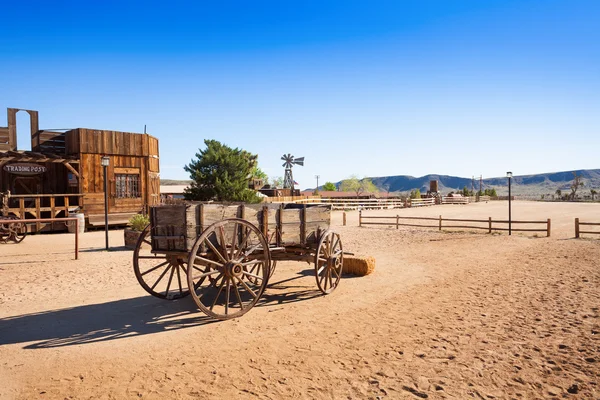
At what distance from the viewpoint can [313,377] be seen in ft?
14.1

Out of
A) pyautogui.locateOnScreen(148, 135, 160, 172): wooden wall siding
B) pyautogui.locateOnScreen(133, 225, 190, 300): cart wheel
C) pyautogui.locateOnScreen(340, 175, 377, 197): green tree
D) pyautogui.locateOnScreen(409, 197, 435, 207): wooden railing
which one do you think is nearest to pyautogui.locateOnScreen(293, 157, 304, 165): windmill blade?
pyautogui.locateOnScreen(409, 197, 435, 207): wooden railing

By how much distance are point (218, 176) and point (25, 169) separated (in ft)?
32.7

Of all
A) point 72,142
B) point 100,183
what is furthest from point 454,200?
point 72,142

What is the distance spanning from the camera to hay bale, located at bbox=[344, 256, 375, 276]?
9.30 metres

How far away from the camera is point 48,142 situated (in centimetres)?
1948

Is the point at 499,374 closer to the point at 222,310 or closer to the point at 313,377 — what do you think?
the point at 313,377

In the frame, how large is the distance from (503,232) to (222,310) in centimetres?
1611

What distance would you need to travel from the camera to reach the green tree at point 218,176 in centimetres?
2453

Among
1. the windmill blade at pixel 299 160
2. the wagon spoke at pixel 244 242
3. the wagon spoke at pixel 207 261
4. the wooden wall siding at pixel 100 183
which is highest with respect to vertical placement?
the windmill blade at pixel 299 160

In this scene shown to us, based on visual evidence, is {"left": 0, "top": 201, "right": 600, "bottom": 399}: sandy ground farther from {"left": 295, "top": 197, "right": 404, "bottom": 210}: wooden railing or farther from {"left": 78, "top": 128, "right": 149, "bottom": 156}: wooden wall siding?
{"left": 295, "top": 197, "right": 404, "bottom": 210}: wooden railing

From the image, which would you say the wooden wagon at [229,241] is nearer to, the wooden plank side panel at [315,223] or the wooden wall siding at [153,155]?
the wooden plank side panel at [315,223]

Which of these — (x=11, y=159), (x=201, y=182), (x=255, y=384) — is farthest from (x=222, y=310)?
(x=201, y=182)

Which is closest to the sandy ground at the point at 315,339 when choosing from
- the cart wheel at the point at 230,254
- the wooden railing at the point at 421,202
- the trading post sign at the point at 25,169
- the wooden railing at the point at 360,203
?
the cart wheel at the point at 230,254

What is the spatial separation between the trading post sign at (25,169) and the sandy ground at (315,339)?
1071 centimetres
